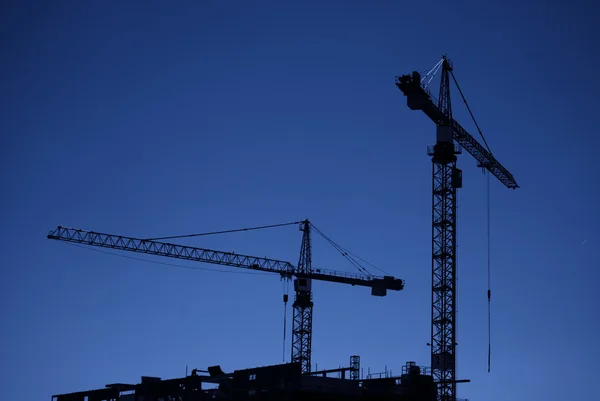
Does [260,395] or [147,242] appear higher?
[147,242]

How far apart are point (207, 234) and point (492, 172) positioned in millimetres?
59850

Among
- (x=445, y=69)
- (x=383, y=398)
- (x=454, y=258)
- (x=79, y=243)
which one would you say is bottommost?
(x=383, y=398)

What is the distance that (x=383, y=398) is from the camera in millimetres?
90250

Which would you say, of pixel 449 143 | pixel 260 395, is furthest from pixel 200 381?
pixel 449 143

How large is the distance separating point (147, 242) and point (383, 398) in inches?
3720

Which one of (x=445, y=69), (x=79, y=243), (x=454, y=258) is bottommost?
(x=454, y=258)

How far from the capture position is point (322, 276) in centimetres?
18088

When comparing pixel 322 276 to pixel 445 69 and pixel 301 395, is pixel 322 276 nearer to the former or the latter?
pixel 445 69

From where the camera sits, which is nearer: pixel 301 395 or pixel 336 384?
pixel 301 395

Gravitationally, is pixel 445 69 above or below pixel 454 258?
above

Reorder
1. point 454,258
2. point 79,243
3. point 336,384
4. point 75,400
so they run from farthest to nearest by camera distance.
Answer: point 79,243, point 454,258, point 75,400, point 336,384

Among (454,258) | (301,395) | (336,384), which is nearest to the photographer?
(301,395)

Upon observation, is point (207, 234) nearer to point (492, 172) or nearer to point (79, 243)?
point (79, 243)

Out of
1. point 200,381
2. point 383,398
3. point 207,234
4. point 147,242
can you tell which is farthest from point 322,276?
point 383,398
